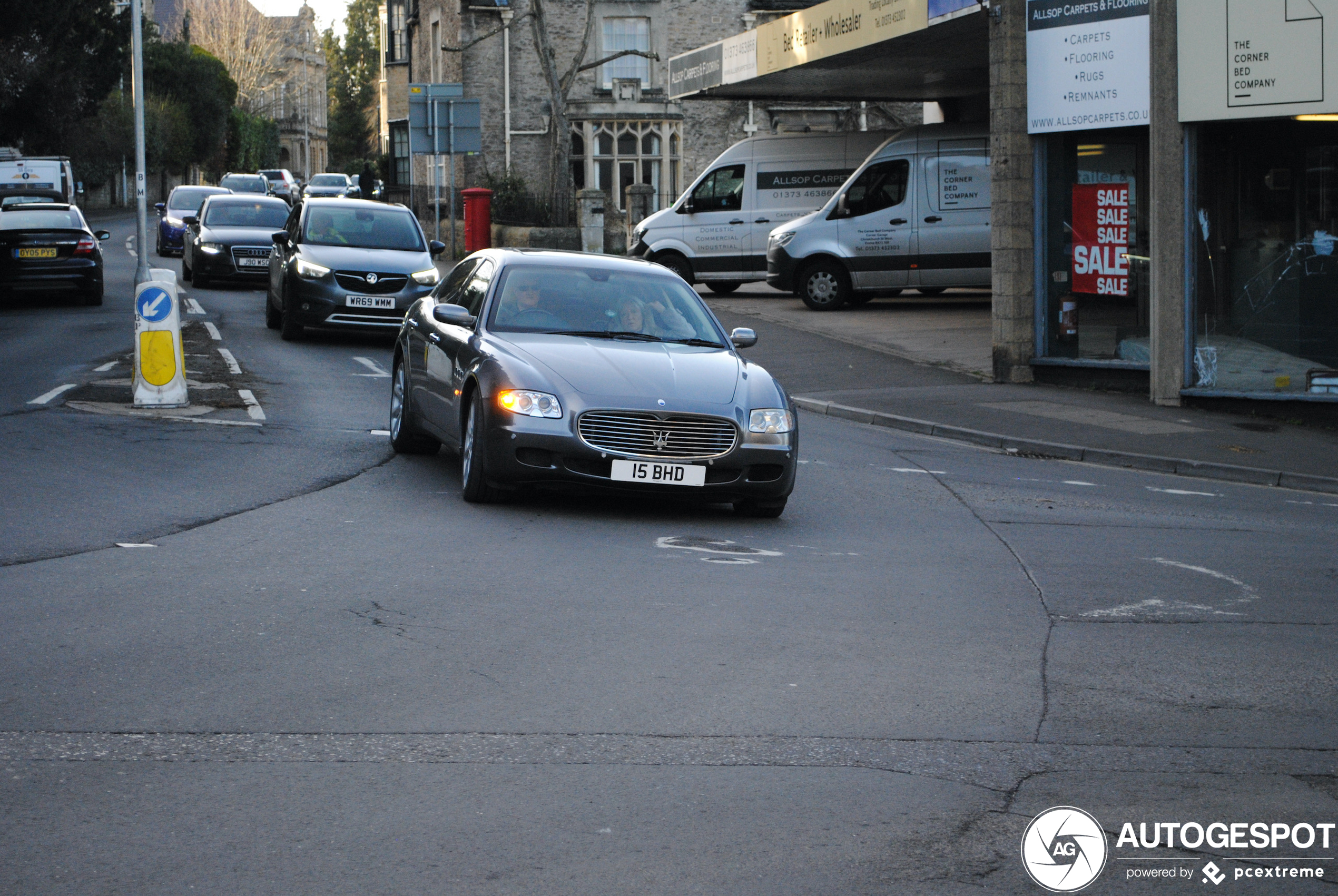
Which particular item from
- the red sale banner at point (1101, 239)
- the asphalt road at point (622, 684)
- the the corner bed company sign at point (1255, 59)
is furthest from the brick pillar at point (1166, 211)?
the asphalt road at point (622, 684)

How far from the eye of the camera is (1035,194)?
17406 millimetres

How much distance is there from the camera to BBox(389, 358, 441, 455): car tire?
11.5 m

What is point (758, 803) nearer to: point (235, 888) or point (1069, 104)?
point (235, 888)

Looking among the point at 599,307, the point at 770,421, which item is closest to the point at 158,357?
the point at 599,307

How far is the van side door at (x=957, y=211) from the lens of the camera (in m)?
24.4

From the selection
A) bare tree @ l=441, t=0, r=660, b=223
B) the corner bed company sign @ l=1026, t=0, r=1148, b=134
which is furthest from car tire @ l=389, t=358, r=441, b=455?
bare tree @ l=441, t=0, r=660, b=223

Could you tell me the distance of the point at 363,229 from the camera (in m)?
20.9

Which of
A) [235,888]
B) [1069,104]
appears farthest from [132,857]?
[1069,104]

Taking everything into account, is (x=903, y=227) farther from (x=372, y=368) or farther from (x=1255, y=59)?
(x=372, y=368)

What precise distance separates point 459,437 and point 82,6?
53.1 m

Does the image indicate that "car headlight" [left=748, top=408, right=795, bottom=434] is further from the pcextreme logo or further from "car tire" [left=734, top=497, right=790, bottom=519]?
the pcextreme logo

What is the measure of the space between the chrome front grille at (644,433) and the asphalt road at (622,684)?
480 millimetres

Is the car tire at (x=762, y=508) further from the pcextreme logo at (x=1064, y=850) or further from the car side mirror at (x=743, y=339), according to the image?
the pcextreme logo at (x=1064, y=850)

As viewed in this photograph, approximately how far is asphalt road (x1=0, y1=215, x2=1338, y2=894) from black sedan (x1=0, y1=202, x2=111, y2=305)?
15.0 meters
